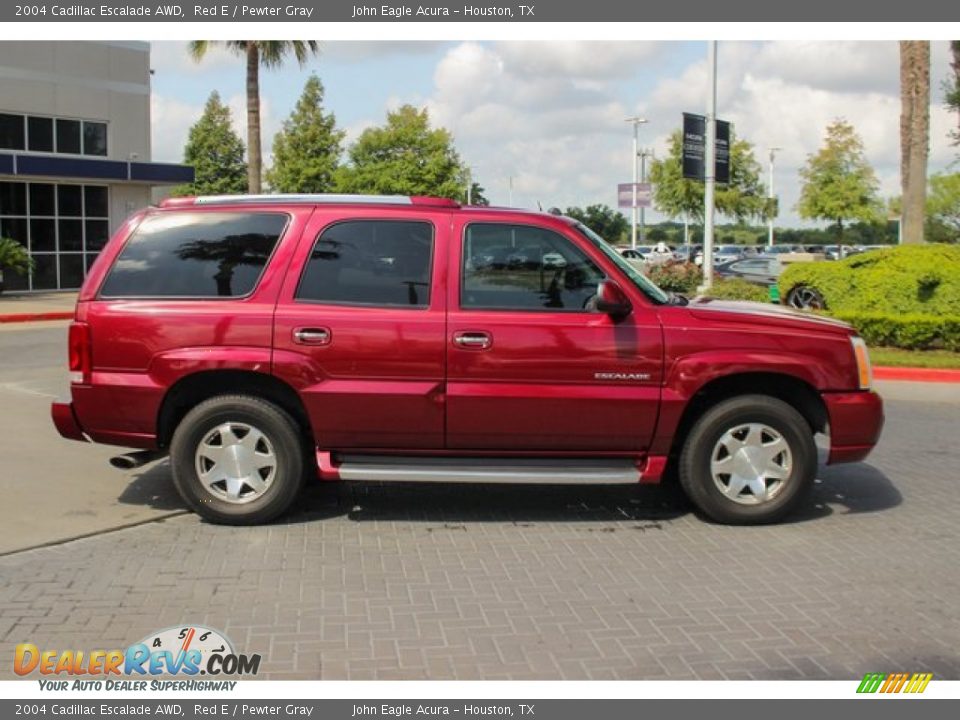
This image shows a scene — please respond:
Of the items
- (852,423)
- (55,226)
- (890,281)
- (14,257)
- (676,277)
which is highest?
(55,226)

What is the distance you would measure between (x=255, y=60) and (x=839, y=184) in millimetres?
33539

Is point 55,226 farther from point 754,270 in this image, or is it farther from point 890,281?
point 890,281

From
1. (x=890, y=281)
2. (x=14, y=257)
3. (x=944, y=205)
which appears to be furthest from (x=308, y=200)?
(x=944, y=205)

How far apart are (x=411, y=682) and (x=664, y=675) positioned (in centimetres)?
105

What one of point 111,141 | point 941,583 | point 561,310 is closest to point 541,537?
point 561,310

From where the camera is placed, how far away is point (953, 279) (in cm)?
1510

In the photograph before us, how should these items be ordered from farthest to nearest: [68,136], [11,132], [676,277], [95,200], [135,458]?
[95,200] < [68,136] < [11,132] < [676,277] < [135,458]

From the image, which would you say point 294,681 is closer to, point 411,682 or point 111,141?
point 411,682

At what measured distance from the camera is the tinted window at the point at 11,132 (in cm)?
2655

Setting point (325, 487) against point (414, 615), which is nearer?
point (414, 615)

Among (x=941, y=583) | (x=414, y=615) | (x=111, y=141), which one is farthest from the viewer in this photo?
(x=111, y=141)

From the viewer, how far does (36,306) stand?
22422 millimetres

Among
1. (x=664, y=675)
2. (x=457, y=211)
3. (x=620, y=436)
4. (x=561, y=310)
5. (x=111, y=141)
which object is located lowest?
(x=664, y=675)

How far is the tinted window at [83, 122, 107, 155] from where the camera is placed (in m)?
28.7
